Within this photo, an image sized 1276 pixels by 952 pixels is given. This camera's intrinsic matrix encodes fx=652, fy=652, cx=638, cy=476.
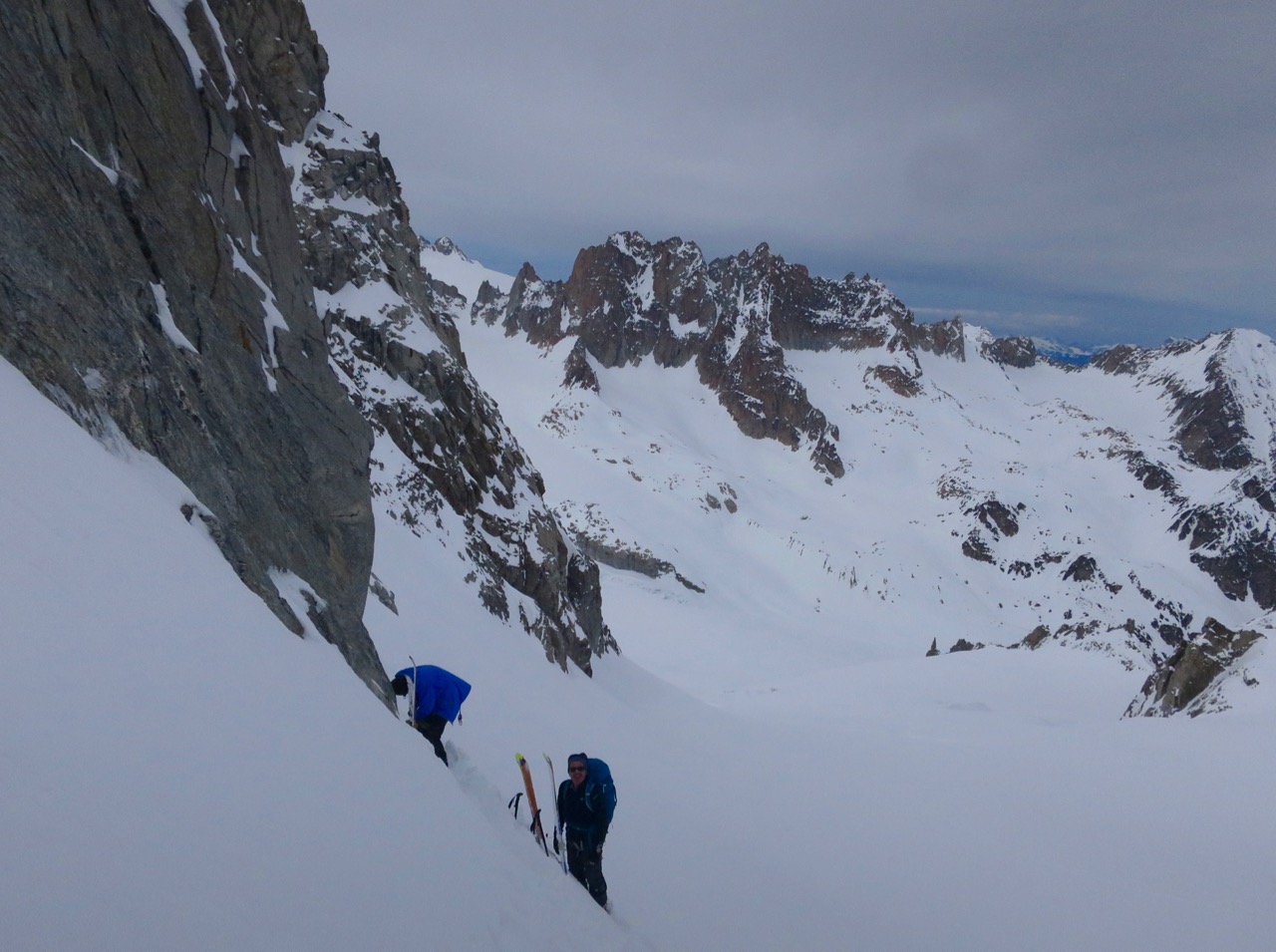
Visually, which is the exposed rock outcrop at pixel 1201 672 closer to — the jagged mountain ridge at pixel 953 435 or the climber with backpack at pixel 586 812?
the jagged mountain ridge at pixel 953 435

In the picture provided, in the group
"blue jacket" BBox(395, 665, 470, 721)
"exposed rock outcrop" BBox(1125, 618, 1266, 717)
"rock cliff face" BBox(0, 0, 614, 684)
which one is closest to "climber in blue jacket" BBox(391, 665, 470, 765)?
"blue jacket" BBox(395, 665, 470, 721)

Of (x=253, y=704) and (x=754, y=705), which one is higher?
(x=253, y=704)

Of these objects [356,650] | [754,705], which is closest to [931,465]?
[754,705]

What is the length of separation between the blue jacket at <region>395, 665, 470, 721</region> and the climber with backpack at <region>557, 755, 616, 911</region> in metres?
1.48

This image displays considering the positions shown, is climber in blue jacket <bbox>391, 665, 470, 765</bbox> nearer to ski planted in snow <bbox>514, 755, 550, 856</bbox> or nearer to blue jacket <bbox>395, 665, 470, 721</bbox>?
blue jacket <bbox>395, 665, 470, 721</bbox>

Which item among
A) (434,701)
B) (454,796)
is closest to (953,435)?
(434,701)

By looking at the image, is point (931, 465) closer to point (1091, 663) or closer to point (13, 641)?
point (1091, 663)

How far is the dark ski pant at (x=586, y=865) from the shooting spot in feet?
20.2

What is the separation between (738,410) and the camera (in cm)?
10462

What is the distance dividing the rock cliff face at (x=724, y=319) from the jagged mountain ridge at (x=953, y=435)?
15.6 inches

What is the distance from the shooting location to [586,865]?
20.3ft

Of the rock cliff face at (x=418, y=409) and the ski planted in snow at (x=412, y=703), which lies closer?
the ski planted in snow at (x=412, y=703)

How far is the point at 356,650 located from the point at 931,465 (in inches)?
3895

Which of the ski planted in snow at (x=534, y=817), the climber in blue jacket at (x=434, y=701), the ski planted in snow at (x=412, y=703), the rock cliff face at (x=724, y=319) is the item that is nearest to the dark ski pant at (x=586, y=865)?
the ski planted in snow at (x=534, y=817)
